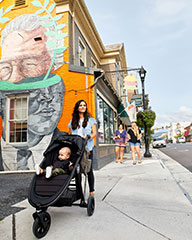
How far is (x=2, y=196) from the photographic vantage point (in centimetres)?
377

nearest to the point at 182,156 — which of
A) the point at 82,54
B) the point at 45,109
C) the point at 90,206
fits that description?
the point at 82,54

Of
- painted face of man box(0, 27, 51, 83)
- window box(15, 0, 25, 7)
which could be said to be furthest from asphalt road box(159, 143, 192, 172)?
window box(15, 0, 25, 7)

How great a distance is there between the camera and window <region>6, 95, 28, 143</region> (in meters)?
7.69

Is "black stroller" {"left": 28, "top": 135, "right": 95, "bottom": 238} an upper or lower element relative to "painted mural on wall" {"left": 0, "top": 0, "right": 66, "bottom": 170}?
lower

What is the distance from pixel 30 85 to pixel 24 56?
1.45 metres

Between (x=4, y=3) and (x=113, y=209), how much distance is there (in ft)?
34.3

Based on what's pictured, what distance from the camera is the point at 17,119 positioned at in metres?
7.77

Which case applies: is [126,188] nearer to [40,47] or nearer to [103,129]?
[103,129]

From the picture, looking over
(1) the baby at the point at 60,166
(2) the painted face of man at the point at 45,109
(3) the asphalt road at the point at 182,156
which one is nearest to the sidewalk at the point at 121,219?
(1) the baby at the point at 60,166

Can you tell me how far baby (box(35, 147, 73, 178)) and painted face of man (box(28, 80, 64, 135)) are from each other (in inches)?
185

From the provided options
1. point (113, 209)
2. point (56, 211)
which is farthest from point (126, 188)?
point (56, 211)

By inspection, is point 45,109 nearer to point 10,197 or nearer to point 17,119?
point 17,119

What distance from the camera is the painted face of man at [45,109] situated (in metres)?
7.20

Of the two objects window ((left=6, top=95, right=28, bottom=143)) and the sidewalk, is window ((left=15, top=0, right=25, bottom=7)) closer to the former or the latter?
window ((left=6, top=95, right=28, bottom=143))
